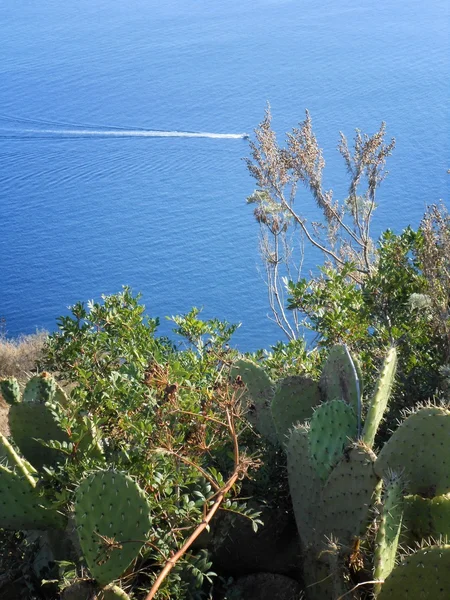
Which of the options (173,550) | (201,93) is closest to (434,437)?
(173,550)

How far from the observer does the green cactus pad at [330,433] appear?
8.21ft

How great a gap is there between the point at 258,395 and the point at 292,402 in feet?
0.89

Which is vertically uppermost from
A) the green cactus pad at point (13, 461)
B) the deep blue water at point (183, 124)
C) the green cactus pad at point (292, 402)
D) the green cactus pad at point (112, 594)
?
the deep blue water at point (183, 124)

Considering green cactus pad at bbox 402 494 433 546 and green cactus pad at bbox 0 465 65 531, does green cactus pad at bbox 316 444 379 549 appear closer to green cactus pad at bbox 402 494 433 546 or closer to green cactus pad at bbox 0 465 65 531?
green cactus pad at bbox 402 494 433 546

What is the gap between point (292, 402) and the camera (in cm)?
291

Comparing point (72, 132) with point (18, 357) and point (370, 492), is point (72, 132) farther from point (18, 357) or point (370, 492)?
point (370, 492)

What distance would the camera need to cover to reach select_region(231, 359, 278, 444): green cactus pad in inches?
123

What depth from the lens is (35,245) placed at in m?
19.7

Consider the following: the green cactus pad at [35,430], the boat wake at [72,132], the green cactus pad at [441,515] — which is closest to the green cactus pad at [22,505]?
the green cactus pad at [35,430]

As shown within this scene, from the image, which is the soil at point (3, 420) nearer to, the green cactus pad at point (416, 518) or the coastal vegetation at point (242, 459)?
the coastal vegetation at point (242, 459)

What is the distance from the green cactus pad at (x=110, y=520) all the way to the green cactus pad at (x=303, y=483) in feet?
2.09

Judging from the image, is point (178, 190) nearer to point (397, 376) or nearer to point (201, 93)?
point (201, 93)

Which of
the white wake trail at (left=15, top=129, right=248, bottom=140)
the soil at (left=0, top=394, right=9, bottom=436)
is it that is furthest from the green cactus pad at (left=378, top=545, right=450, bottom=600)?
the white wake trail at (left=15, top=129, right=248, bottom=140)

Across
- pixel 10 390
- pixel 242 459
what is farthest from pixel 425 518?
pixel 10 390
